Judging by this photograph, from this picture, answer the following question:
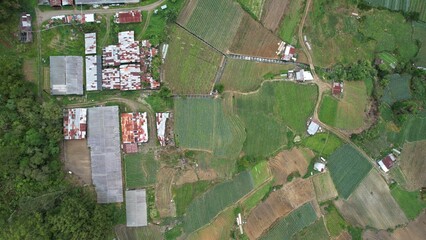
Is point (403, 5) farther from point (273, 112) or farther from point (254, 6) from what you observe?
point (273, 112)

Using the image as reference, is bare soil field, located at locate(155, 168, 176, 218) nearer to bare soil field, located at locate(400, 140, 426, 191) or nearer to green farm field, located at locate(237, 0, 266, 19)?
green farm field, located at locate(237, 0, 266, 19)

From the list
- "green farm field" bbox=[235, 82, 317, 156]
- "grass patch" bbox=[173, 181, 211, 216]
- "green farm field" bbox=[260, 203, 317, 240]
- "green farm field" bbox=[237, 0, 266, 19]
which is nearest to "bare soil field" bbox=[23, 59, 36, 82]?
"grass patch" bbox=[173, 181, 211, 216]

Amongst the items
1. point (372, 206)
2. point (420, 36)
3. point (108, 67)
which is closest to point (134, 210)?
point (108, 67)

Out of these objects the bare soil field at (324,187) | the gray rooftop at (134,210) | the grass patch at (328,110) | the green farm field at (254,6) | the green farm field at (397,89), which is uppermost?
the green farm field at (254,6)

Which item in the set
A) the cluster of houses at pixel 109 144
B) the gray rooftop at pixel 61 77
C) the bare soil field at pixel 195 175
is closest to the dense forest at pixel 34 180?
the cluster of houses at pixel 109 144

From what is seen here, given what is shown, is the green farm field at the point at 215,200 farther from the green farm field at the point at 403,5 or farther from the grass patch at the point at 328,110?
the green farm field at the point at 403,5

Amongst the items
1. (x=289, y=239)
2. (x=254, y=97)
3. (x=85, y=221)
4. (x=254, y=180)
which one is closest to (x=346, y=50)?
(x=254, y=97)

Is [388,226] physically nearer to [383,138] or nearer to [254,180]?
[383,138]
